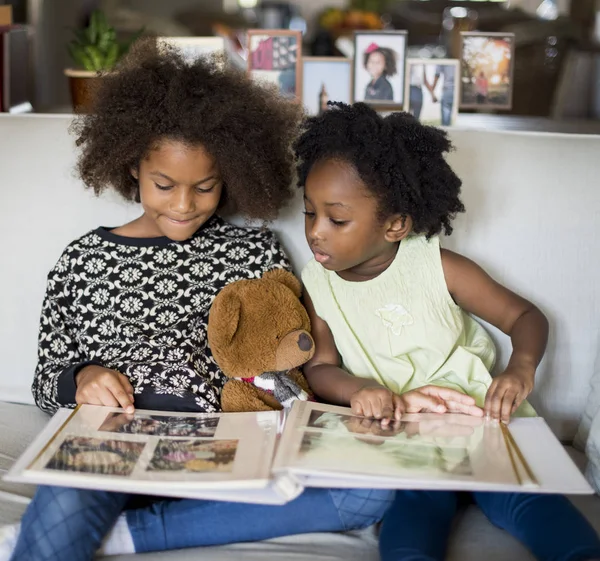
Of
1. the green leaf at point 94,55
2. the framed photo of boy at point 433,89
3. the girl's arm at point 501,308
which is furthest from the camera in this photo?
the green leaf at point 94,55

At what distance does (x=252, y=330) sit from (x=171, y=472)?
1.23ft

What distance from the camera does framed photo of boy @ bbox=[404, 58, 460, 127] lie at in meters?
2.04

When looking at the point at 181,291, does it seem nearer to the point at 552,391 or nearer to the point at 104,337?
the point at 104,337

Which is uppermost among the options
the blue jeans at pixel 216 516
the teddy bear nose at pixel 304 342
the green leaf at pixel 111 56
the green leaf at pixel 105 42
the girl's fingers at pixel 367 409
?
the green leaf at pixel 105 42

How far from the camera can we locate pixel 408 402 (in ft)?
4.07

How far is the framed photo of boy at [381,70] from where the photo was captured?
2.08m

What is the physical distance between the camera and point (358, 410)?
46.7 inches

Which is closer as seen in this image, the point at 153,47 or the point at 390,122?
the point at 390,122

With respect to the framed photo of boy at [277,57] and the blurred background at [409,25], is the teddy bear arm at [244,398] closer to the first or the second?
the framed photo of boy at [277,57]

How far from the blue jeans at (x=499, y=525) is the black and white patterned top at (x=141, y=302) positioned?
1.17 ft

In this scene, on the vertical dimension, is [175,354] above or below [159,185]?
below

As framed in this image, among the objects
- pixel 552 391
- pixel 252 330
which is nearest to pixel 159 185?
pixel 252 330

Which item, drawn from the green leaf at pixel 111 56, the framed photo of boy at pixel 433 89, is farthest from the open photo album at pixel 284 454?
the green leaf at pixel 111 56

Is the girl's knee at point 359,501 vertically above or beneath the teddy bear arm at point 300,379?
beneath
